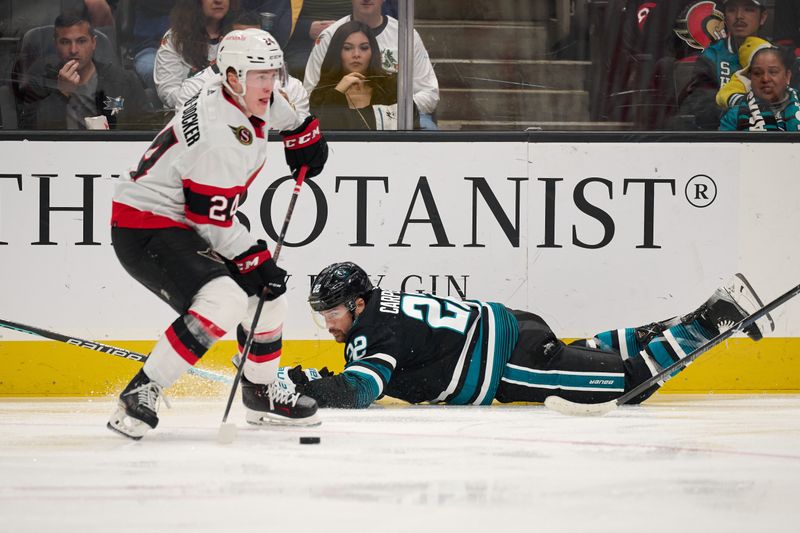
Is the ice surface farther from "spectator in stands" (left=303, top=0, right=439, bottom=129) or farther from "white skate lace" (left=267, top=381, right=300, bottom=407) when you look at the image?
"spectator in stands" (left=303, top=0, right=439, bottom=129)

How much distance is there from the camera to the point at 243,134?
3291mm

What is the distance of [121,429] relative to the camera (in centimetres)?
325

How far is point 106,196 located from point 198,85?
57cm

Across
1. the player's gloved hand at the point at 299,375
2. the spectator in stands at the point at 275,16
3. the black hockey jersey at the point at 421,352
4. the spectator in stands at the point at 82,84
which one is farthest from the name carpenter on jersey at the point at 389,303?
the spectator in stands at the point at 82,84

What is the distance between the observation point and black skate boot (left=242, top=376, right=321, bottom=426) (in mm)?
3531

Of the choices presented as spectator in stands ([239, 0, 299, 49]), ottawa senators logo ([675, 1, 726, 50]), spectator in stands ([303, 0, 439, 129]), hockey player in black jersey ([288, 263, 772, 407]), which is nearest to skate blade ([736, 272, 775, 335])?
hockey player in black jersey ([288, 263, 772, 407])

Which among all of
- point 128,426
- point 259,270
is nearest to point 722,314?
point 259,270

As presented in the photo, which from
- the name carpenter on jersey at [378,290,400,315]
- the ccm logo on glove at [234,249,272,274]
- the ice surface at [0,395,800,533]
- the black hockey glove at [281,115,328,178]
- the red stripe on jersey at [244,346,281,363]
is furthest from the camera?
→ the name carpenter on jersey at [378,290,400,315]

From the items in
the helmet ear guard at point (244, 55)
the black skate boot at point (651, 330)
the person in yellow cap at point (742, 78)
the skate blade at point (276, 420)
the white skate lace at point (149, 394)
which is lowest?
the skate blade at point (276, 420)

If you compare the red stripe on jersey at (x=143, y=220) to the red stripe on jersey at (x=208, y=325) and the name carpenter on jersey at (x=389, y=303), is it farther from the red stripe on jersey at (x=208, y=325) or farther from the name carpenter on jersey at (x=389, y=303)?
the name carpenter on jersey at (x=389, y=303)

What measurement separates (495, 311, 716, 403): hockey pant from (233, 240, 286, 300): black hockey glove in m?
1.05

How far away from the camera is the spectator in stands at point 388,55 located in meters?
4.81

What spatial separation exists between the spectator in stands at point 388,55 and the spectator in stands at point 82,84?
703mm

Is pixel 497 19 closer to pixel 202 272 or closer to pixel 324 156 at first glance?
pixel 324 156
